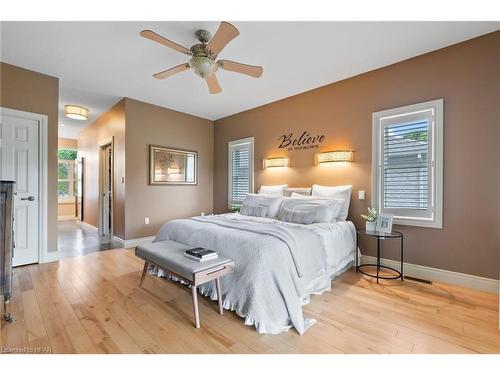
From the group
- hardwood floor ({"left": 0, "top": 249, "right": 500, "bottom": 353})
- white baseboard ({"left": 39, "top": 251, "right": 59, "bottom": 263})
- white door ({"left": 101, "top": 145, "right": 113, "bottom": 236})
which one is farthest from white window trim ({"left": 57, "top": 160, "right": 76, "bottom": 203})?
hardwood floor ({"left": 0, "top": 249, "right": 500, "bottom": 353})

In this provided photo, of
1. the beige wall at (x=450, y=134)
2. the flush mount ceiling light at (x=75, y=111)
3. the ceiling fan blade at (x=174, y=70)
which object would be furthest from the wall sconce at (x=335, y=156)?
the flush mount ceiling light at (x=75, y=111)

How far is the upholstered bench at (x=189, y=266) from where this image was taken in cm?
187

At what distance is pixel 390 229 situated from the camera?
2.81 metres

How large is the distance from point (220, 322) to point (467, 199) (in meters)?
2.85

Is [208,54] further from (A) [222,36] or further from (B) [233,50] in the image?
(B) [233,50]

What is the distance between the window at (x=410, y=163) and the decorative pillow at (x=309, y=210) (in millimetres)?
662

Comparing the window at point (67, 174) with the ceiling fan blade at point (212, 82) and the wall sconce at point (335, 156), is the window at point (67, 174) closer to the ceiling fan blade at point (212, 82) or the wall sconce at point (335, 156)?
the ceiling fan blade at point (212, 82)

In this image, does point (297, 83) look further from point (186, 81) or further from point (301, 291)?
point (301, 291)

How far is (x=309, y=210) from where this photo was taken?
3029 mm

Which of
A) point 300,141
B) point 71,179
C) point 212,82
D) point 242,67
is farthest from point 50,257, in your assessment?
point 71,179

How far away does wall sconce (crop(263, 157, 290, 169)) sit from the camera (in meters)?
4.21

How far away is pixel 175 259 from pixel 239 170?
3227mm

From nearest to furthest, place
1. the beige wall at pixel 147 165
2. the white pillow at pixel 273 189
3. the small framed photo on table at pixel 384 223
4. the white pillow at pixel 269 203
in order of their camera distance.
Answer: the small framed photo on table at pixel 384 223 < the white pillow at pixel 269 203 < the white pillow at pixel 273 189 < the beige wall at pixel 147 165
